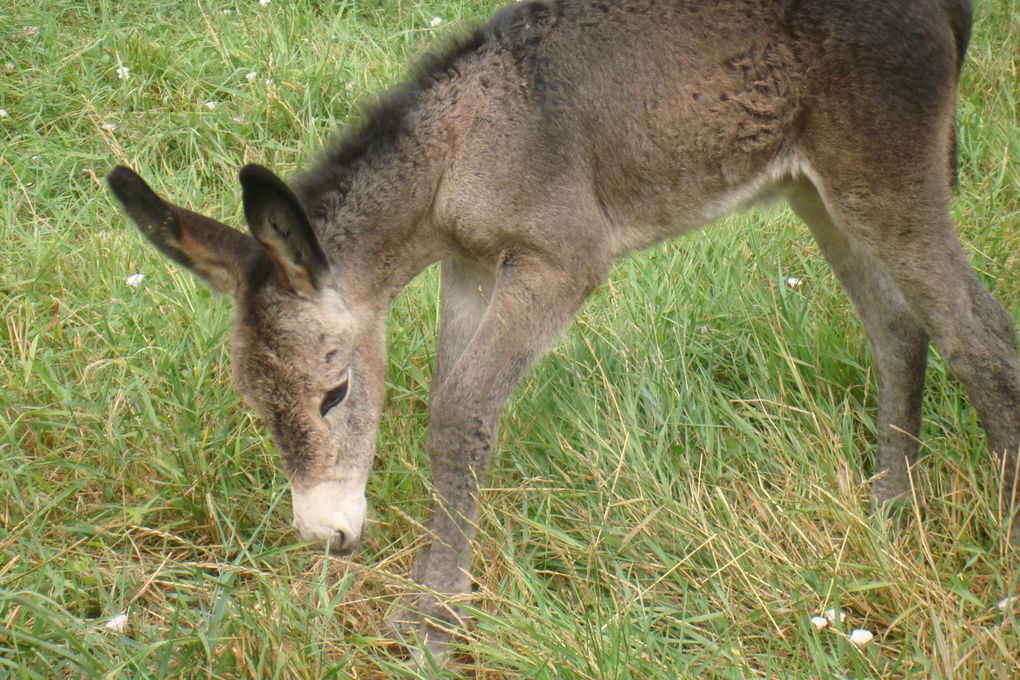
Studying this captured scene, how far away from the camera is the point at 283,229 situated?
3.81m

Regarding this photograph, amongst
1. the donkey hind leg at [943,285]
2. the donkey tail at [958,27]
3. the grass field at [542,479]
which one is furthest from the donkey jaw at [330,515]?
the donkey tail at [958,27]

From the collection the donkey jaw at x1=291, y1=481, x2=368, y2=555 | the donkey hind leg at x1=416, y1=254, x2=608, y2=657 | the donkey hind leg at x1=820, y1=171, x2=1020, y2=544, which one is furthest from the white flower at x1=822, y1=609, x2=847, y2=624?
the donkey jaw at x1=291, y1=481, x2=368, y2=555

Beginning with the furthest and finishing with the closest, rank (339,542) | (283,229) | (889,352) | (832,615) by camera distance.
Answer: (889,352) → (339,542) → (283,229) → (832,615)

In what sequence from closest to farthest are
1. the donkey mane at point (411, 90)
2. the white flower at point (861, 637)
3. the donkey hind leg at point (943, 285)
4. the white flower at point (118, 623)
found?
the white flower at point (861, 637) < the white flower at point (118, 623) < the donkey hind leg at point (943, 285) < the donkey mane at point (411, 90)

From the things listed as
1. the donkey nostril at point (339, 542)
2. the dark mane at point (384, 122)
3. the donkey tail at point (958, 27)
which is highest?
the dark mane at point (384, 122)

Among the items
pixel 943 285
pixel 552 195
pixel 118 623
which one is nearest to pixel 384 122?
pixel 552 195

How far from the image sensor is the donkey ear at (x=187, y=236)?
12.7 ft

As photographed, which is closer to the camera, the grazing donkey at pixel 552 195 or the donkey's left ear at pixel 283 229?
the donkey's left ear at pixel 283 229

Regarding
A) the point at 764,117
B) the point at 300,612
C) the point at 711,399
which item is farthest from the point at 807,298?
the point at 300,612

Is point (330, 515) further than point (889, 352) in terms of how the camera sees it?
No

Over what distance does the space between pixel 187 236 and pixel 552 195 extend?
128 cm

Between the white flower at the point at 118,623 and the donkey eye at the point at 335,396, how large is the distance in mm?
917

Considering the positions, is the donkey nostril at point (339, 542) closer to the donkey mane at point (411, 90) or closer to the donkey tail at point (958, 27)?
the donkey mane at point (411, 90)

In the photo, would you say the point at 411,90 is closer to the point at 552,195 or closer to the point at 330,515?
the point at 552,195
